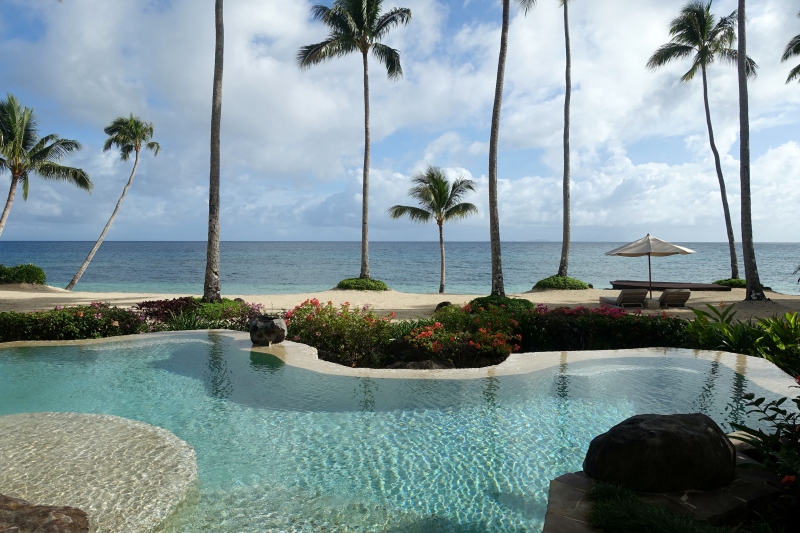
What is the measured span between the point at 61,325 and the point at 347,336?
23.0 ft

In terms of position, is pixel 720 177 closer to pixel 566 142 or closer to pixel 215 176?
pixel 566 142

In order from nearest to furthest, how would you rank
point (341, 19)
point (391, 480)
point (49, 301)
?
point (391, 480)
point (49, 301)
point (341, 19)

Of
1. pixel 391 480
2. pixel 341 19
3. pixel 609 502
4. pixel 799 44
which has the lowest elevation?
pixel 391 480

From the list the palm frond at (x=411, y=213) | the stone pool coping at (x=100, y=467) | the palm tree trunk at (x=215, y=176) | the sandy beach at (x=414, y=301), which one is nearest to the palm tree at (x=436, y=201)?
the palm frond at (x=411, y=213)

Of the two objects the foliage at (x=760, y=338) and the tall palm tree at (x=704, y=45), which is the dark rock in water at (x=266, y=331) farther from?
the tall palm tree at (x=704, y=45)

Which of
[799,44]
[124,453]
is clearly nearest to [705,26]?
[799,44]

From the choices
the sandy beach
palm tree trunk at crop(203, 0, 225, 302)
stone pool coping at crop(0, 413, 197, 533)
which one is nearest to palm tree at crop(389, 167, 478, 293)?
the sandy beach

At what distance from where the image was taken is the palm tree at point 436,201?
2998cm

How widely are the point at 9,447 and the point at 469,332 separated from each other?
7728mm

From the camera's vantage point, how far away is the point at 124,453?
18.2 ft

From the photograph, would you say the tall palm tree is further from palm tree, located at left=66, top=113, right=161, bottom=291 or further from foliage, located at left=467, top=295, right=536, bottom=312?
palm tree, located at left=66, top=113, right=161, bottom=291

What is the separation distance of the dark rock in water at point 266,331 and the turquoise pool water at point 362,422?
1.78 feet

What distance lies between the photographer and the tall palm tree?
2608 cm

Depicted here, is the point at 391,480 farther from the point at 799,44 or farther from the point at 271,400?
the point at 799,44
